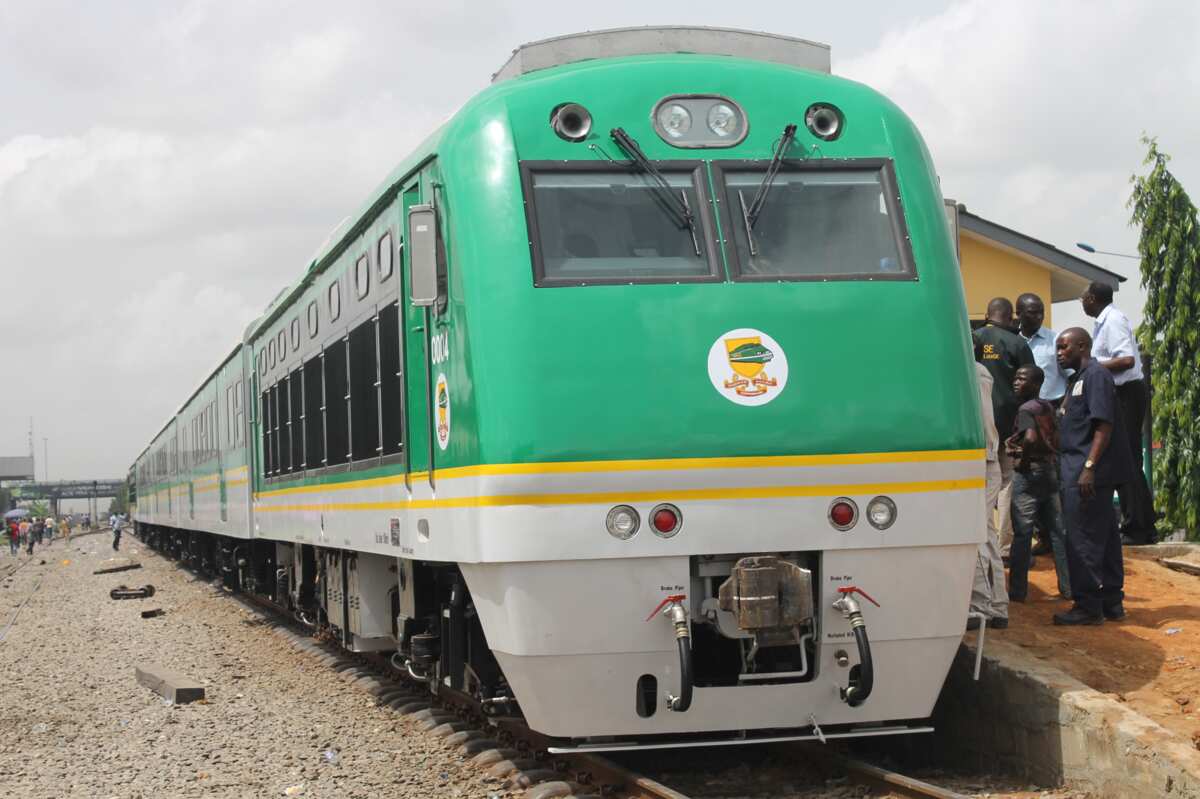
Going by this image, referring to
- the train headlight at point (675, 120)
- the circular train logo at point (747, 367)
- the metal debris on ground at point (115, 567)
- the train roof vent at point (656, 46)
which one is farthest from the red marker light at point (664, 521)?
the metal debris on ground at point (115, 567)

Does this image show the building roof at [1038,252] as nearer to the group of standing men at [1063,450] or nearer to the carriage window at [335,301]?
the group of standing men at [1063,450]

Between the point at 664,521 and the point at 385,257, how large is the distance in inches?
117

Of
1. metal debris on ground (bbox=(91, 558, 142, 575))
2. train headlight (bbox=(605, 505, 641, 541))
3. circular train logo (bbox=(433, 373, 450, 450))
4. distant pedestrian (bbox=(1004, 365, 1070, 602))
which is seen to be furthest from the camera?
metal debris on ground (bbox=(91, 558, 142, 575))

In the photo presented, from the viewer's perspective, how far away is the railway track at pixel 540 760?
21.8 ft

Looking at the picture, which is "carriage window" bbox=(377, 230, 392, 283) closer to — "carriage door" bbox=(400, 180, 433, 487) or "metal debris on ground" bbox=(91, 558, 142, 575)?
"carriage door" bbox=(400, 180, 433, 487)

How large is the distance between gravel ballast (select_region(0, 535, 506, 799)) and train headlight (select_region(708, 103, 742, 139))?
3.25 m

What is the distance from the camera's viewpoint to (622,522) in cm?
636

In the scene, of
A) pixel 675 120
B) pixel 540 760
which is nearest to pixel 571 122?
pixel 675 120

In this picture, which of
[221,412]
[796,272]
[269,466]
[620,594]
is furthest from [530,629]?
[221,412]

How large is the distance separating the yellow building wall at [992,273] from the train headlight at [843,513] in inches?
509

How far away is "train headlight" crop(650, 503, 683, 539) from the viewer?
20.9 ft

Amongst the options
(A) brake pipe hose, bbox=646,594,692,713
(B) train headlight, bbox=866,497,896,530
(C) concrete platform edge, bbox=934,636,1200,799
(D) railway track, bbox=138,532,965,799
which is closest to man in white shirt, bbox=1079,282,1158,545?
(C) concrete platform edge, bbox=934,636,1200,799

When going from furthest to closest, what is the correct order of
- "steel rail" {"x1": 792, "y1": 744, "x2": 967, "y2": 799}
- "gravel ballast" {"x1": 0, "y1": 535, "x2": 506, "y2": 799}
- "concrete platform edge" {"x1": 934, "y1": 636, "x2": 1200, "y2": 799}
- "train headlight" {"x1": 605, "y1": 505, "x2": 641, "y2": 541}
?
"gravel ballast" {"x1": 0, "y1": 535, "x2": 506, "y2": 799}, "train headlight" {"x1": 605, "y1": 505, "x2": 641, "y2": 541}, "steel rail" {"x1": 792, "y1": 744, "x2": 967, "y2": 799}, "concrete platform edge" {"x1": 934, "y1": 636, "x2": 1200, "y2": 799}

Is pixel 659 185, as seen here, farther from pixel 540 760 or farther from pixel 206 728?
pixel 206 728
